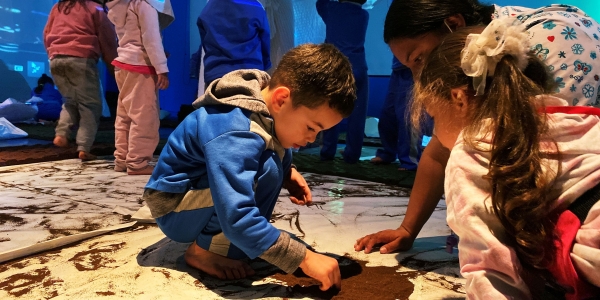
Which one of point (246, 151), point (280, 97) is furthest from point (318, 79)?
point (246, 151)

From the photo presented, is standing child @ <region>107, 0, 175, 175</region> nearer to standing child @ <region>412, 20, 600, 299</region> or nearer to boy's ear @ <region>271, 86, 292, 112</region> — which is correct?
boy's ear @ <region>271, 86, 292, 112</region>

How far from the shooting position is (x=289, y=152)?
1062mm

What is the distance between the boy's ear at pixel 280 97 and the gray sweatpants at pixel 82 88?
203 centimetres

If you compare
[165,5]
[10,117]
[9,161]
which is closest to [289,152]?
[165,5]

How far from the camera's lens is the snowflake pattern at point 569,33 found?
872 mm

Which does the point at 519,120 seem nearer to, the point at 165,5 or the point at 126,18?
the point at 126,18

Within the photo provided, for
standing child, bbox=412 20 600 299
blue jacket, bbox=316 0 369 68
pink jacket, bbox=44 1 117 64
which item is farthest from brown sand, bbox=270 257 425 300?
pink jacket, bbox=44 1 117 64

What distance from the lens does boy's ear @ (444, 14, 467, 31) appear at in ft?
3.14

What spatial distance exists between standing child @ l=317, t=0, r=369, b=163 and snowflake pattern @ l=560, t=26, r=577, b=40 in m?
1.77

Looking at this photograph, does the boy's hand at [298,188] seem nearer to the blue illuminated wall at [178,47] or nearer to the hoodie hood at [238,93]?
the hoodie hood at [238,93]

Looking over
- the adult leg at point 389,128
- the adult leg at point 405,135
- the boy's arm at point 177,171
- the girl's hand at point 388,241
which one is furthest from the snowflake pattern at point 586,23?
the adult leg at point 389,128

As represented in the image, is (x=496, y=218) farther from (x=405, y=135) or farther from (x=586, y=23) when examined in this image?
(x=405, y=135)

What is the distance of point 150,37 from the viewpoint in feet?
6.98

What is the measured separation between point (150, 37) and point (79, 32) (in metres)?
0.71
